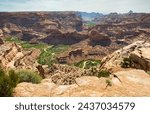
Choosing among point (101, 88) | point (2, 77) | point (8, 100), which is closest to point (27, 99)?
point (8, 100)

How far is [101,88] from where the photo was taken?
47.0 ft

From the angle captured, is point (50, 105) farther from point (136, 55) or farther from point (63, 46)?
point (63, 46)

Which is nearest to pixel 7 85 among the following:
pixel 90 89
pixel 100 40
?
pixel 90 89

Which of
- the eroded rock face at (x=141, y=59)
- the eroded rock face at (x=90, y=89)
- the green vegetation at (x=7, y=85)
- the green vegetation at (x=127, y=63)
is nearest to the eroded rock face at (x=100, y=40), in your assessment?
the eroded rock face at (x=141, y=59)

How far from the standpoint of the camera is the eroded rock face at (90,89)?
545 inches

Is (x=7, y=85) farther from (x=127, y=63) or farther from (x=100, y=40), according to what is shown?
(x=100, y=40)

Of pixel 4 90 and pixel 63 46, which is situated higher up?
pixel 4 90

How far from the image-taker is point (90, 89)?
14211 millimetres

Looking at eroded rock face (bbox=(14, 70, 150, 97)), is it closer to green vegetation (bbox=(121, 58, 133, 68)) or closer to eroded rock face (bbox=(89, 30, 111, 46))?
green vegetation (bbox=(121, 58, 133, 68))

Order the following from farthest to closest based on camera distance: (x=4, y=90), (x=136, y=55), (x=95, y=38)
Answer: (x=95, y=38) → (x=136, y=55) → (x=4, y=90)

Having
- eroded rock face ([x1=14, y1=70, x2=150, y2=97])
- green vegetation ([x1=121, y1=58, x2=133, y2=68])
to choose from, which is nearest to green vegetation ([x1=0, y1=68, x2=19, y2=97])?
eroded rock face ([x1=14, y1=70, x2=150, y2=97])

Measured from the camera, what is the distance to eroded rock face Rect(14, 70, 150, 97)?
545 inches

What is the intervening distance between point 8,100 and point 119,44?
172661 millimetres

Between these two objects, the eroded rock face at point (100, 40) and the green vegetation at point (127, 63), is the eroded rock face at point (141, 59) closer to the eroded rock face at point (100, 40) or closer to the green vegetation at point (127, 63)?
the green vegetation at point (127, 63)
